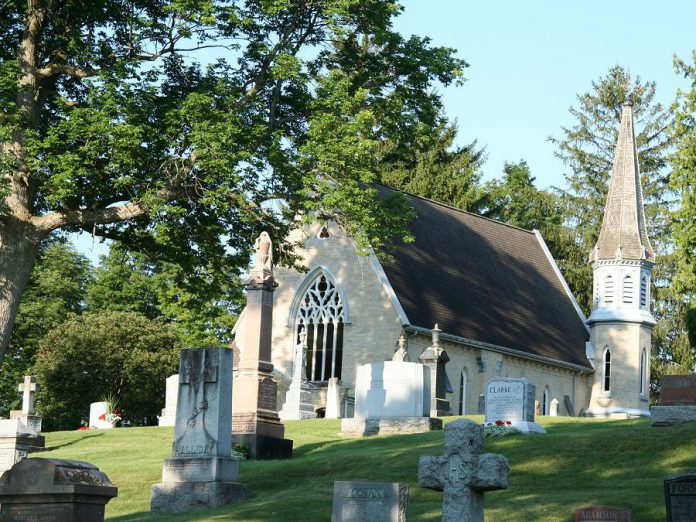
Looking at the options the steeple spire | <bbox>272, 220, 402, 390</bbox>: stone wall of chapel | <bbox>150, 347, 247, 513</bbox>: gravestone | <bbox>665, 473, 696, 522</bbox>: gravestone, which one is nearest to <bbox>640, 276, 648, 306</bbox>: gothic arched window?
the steeple spire

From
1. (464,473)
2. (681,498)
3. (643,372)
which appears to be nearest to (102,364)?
(643,372)

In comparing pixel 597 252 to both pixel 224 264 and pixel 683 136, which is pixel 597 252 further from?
pixel 224 264

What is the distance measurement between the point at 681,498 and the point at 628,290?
35553 millimetres

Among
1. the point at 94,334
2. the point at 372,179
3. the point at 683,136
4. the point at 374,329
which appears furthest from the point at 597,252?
the point at 372,179

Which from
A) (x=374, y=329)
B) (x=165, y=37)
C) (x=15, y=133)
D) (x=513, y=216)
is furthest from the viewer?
(x=513, y=216)

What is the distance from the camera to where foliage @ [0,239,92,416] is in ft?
189

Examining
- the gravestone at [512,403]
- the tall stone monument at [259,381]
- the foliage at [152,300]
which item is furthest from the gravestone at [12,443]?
the foliage at [152,300]

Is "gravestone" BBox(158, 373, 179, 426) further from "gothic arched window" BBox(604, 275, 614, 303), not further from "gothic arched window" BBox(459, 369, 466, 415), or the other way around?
"gothic arched window" BBox(604, 275, 614, 303)

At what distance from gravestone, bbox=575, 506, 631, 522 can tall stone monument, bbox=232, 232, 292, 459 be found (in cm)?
1153

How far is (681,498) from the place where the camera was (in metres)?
16.7

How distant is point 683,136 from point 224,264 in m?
15.7

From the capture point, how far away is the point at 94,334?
53.7m

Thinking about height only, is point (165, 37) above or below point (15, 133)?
above

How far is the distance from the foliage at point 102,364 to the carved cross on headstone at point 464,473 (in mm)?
38973
